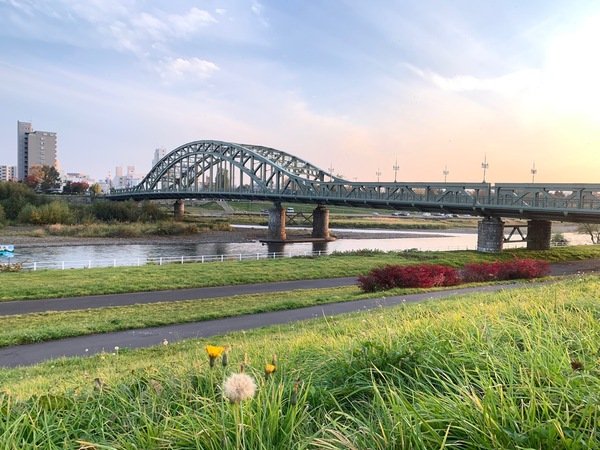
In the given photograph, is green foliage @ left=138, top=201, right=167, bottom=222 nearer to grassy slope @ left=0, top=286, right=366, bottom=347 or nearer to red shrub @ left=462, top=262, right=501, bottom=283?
red shrub @ left=462, top=262, right=501, bottom=283

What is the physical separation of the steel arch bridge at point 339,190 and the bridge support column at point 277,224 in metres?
3.29

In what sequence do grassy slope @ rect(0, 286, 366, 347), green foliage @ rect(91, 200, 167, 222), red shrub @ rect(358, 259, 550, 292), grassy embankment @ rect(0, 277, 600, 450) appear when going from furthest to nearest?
green foliage @ rect(91, 200, 167, 222) < red shrub @ rect(358, 259, 550, 292) < grassy slope @ rect(0, 286, 366, 347) < grassy embankment @ rect(0, 277, 600, 450)

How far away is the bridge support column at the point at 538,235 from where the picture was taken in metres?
48.9

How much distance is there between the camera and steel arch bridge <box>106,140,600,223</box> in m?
43.8

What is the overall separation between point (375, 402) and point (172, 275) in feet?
82.7

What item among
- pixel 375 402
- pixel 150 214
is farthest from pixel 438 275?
pixel 150 214

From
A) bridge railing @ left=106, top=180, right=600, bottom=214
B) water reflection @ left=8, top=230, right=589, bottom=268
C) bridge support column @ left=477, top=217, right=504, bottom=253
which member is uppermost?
bridge railing @ left=106, top=180, right=600, bottom=214

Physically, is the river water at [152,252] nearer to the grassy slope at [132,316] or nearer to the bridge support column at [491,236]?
the bridge support column at [491,236]

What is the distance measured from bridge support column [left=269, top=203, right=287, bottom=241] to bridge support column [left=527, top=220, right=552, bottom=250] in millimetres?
39746

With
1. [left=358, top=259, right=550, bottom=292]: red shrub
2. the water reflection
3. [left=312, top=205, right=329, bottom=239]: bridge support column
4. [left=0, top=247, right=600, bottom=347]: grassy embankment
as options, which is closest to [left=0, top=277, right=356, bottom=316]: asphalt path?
[left=0, top=247, right=600, bottom=347]: grassy embankment

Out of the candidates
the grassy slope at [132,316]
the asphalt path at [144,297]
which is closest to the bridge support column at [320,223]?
the asphalt path at [144,297]

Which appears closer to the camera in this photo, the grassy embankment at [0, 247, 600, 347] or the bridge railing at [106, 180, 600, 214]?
the grassy embankment at [0, 247, 600, 347]

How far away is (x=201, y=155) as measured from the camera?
123m

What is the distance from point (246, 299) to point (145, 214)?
79.5 meters
